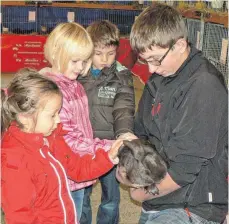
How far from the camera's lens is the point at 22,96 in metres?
1.84

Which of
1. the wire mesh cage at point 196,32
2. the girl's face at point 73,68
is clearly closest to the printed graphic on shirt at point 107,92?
the girl's face at point 73,68

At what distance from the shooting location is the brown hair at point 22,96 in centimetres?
183

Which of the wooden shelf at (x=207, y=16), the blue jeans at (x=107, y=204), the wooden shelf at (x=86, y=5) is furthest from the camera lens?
the wooden shelf at (x=86, y=5)

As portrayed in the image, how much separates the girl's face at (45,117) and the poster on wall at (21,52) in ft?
21.8

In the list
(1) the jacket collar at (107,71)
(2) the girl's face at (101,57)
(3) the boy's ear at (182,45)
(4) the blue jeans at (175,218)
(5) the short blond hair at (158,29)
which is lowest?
(4) the blue jeans at (175,218)

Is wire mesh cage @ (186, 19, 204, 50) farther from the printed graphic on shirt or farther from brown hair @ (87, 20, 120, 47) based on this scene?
the printed graphic on shirt

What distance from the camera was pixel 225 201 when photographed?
195 centimetres

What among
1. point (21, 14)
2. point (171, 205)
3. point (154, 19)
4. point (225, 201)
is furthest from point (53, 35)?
point (21, 14)

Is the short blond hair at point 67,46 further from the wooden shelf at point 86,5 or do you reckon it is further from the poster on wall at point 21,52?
the wooden shelf at point 86,5

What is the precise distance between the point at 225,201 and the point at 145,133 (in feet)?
1.82

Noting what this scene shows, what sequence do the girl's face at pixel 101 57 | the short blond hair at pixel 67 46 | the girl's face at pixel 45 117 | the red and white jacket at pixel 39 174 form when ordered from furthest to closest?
the girl's face at pixel 101 57 < the short blond hair at pixel 67 46 < the girl's face at pixel 45 117 < the red and white jacket at pixel 39 174

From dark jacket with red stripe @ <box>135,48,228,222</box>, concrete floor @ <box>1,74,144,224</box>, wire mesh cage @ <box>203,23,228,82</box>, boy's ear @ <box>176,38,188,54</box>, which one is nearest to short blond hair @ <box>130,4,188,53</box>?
boy's ear @ <box>176,38,188,54</box>

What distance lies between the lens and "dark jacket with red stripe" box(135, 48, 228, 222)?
5.85 feet

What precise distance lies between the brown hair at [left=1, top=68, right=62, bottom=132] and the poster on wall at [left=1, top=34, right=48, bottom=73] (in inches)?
260
